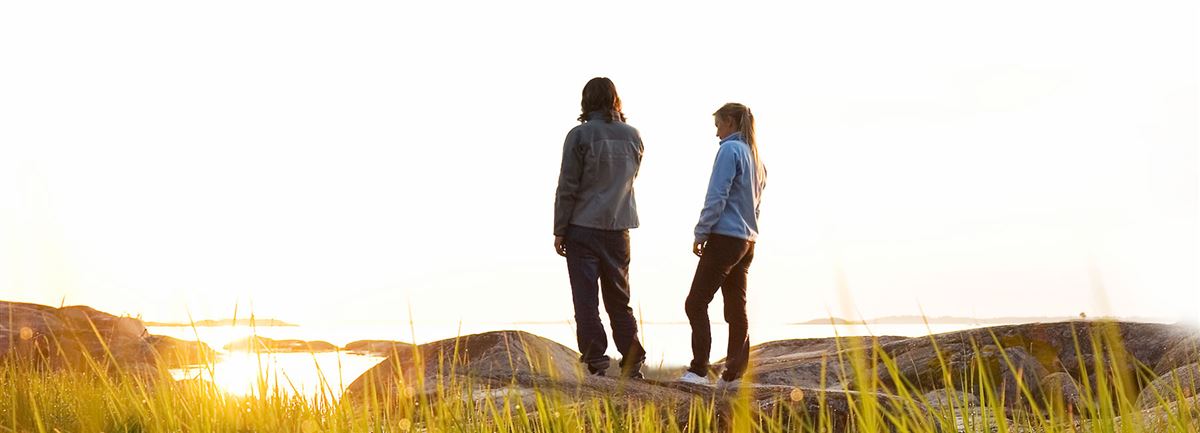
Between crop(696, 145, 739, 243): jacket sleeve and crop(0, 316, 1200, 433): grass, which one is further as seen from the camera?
crop(696, 145, 739, 243): jacket sleeve

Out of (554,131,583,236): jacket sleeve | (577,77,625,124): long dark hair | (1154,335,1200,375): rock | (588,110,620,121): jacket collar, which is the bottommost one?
(1154,335,1200,375): rock

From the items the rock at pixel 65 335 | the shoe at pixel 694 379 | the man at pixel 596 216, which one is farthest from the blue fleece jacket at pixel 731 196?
the rock at pixel 65 335

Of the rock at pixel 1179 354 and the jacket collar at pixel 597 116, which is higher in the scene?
the jacket collar at pixel 597 116

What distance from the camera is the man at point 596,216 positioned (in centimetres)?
685

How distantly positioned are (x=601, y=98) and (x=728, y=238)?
1.33 m

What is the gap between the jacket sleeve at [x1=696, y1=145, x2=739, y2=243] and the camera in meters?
6.62

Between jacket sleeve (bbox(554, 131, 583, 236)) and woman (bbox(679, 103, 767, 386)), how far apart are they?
2.88 ft

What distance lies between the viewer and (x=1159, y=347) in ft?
26.2

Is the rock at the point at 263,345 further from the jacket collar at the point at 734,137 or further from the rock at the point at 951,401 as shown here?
the jacket collar at the point at 734,137

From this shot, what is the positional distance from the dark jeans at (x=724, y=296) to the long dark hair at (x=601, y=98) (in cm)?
116

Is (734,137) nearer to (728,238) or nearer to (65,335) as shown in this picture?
(728,238)

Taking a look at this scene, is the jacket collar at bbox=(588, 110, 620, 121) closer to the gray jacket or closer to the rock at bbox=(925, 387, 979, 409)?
the gray jacket

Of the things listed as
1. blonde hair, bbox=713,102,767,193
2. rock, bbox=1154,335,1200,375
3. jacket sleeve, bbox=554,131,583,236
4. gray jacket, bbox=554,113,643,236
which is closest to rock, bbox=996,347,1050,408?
rock, bbox=1154,335,1200,375

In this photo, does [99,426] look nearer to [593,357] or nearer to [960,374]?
[593,357]
